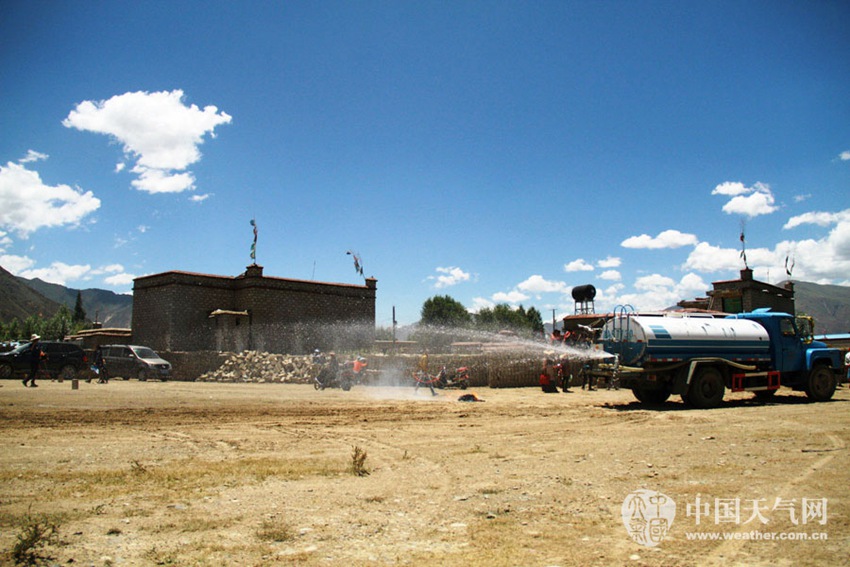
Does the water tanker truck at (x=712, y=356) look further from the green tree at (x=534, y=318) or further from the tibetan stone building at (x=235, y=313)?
the green tree at (x=534, y=318)

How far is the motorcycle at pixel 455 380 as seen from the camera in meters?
26.3

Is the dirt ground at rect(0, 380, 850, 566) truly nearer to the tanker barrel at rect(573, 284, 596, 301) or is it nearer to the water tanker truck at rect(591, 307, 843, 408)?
the water tanker truck at rect(591, 307, 843, 408)

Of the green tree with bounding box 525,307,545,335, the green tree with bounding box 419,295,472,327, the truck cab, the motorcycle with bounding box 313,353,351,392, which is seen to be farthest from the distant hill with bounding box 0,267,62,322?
the truck cab

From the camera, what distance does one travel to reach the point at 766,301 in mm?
38375

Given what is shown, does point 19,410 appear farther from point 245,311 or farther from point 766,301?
point 766,301

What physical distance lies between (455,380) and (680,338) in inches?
478

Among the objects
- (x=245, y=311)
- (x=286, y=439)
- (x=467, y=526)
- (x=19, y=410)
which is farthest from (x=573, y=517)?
(x=245, y=311)

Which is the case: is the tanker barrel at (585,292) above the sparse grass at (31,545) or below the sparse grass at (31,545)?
above

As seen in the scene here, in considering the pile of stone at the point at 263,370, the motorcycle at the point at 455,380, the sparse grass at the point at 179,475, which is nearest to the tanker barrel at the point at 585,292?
the motorcycle at the point at 455,380

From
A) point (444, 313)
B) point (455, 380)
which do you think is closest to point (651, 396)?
point (455, 380)

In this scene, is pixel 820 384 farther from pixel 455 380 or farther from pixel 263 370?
pixel 263 370

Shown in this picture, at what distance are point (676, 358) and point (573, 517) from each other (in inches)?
474

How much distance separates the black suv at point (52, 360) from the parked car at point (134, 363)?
1264 millimetres

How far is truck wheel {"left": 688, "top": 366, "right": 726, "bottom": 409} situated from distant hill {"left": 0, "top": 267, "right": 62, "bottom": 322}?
145m
